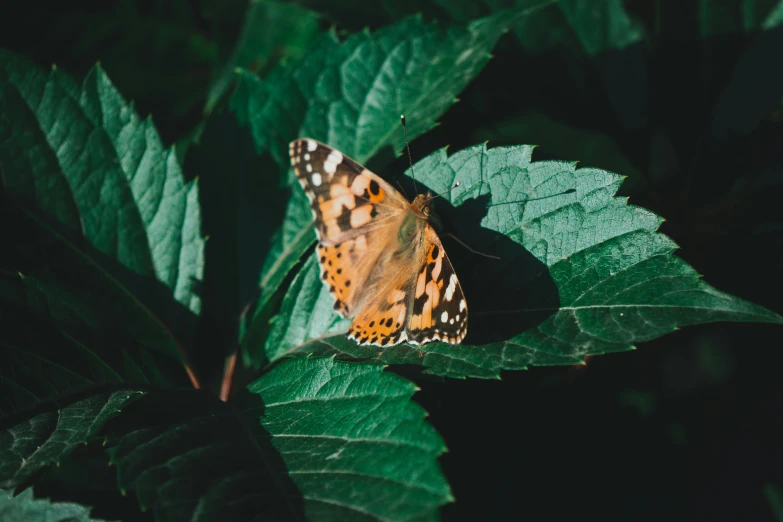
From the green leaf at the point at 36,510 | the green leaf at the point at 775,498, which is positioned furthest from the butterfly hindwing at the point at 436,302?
the green leaf at the point at 775,498

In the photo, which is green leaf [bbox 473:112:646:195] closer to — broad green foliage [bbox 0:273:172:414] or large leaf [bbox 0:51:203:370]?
large leaf [bbox 0:51:203:370]

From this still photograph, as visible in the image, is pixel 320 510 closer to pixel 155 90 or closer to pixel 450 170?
pixel 450 170

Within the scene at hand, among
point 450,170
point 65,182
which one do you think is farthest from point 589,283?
point 65,182

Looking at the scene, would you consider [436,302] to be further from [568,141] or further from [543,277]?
[568,141]

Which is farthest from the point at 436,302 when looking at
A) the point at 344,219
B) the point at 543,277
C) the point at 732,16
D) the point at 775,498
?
the point at 732,16

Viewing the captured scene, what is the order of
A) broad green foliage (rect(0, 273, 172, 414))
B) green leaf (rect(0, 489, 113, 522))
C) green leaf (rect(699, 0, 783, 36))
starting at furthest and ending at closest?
green leaf (rect(699, 0, 783, 36)) < green leaf (rect(0, 489, 113, 522)) < broad green foliage (rect(0, 273, 172, 414))

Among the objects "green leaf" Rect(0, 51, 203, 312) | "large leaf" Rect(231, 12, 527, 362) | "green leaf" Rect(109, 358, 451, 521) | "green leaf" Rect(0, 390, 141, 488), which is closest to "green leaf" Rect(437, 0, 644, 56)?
"large leaf" Rect(231, 12, 527, 362)
